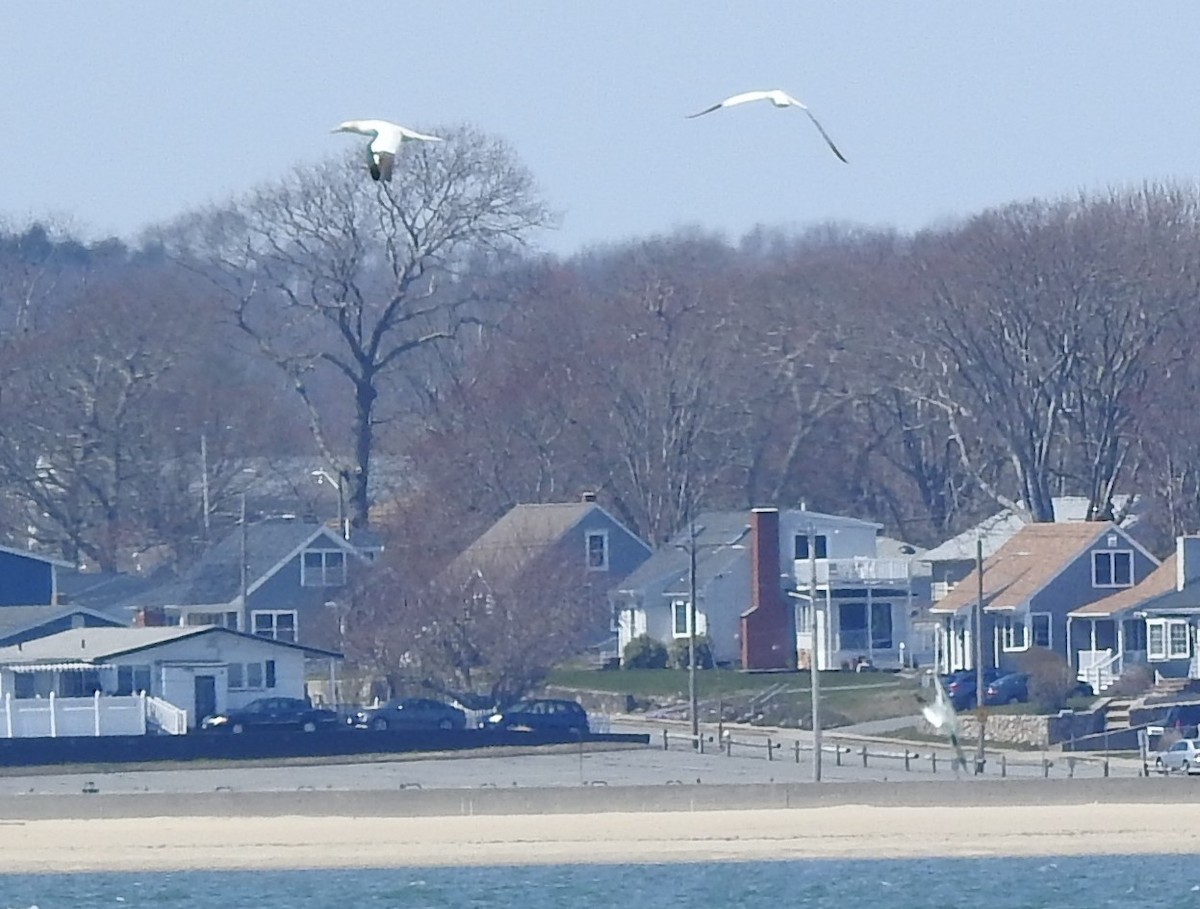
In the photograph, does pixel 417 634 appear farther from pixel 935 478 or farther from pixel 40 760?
pixel 935 478

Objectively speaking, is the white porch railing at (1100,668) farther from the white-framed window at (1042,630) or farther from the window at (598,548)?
the window at (598,548)

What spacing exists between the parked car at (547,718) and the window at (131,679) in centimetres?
731

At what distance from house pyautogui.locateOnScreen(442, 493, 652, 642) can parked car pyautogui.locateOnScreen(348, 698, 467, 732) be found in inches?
290

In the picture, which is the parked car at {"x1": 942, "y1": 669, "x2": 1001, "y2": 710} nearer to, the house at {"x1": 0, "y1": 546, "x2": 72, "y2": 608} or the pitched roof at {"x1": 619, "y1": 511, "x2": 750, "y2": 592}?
the pitched roof at {"x1": 619, "y1": 511, "x2": 750, "y2": 592}

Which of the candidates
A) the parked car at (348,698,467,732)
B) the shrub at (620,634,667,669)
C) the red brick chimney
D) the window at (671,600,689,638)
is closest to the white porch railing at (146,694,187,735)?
the parked car at (348,698,467,732)

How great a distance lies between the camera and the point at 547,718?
65562 millimetres

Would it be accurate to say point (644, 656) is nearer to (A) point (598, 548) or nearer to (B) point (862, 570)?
(B) point (862, 570)

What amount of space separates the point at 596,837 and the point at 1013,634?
31250 millimetres

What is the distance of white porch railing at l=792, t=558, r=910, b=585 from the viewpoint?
8162 cm

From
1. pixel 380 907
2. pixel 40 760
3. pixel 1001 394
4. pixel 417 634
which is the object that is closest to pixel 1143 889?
pixel 380 907

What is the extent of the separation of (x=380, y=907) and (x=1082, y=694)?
29.6 m

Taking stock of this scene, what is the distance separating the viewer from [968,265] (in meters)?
87.7

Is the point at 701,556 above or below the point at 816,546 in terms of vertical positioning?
below

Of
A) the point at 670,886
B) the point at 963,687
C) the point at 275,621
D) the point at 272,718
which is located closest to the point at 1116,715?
the point at 963,687
